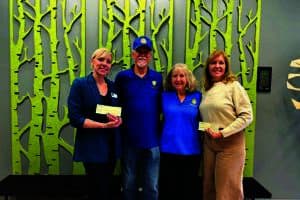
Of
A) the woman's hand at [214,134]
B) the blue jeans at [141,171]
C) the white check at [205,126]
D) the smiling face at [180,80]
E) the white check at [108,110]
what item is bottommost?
the blue jeans at [141,171]

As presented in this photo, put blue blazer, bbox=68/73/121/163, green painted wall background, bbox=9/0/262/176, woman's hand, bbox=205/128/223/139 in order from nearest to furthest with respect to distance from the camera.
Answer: blue blazer, bbox=68/73/121/163, woman's hand, bbox=205/128/223/139, green painted wall background, bbox=9/0/262/176

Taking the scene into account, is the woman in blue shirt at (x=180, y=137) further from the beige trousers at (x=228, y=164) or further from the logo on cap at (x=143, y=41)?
the logo on cap at (x=143, y=41)

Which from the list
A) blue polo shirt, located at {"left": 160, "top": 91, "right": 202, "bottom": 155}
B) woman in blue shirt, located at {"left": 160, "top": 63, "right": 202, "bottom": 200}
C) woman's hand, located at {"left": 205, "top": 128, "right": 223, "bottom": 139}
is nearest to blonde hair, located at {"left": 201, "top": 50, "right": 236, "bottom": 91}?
woman in blue shirt, located at {"left": 160, "top": 63, "right": 202, "bottom": 200}

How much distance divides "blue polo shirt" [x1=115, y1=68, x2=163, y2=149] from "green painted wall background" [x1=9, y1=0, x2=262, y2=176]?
55 centimetres

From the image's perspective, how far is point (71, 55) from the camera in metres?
2.96

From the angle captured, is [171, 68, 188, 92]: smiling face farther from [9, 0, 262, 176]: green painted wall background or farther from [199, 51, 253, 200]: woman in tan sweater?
[9, 0, 262, 176]: green painted wall background

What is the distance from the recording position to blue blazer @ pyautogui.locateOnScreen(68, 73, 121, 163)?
2209 mm

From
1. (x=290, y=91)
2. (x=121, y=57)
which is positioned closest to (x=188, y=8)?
(x=121, y=57)

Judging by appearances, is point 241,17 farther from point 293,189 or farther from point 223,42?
point 293,189

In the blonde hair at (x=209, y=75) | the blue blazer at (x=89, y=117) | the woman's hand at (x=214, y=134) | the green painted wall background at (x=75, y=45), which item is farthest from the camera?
the green painted wall background at (x=75, y=45)

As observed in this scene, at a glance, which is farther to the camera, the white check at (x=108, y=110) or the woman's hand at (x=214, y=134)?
the woman's hand at (x=214, y=134)

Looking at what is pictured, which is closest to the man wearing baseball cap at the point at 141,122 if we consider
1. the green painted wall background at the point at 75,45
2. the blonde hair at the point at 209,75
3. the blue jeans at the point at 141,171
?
the blue jeans at the point at 141,171

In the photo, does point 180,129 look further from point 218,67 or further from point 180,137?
point 218,67

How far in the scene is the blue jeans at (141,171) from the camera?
2455 millimetres
